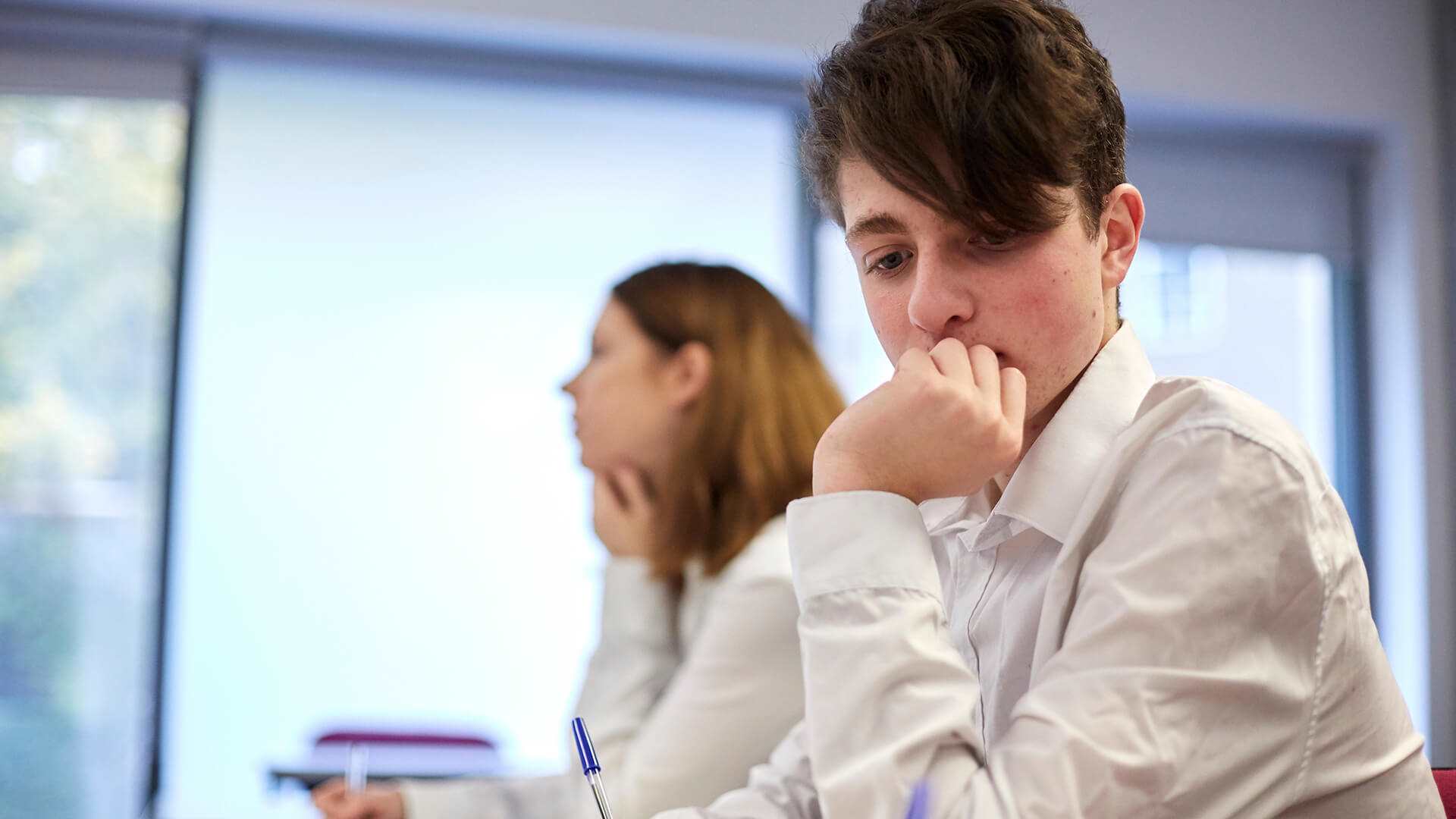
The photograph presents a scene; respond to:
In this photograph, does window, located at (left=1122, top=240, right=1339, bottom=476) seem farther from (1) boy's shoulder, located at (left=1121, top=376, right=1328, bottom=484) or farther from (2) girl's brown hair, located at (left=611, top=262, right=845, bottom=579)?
(1) boy's shoulder, located at (left=1121, top=376, right=1328, bottom=484)

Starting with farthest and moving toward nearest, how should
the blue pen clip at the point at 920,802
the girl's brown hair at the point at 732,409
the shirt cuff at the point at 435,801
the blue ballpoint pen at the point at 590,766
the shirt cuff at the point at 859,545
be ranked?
the girl's brown hair at the point at 732,409
the shirt cuff at the point at 435,801
the blue ballpoint pen at the point at 590,766
the shirt cuff at the point at 859,545
the blue pen clip at the point at 920,802

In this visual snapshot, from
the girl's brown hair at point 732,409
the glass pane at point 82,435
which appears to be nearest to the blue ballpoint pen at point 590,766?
the girl's brown hair at point 732,409

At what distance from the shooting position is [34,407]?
336 cm

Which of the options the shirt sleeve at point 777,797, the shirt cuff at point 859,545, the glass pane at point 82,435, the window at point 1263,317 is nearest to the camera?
the shirt cuff at point 859,545

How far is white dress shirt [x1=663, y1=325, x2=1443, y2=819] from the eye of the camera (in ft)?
2.51

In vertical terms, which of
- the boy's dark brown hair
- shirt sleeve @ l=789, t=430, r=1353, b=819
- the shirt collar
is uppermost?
Answer: the boy's dark brown hair

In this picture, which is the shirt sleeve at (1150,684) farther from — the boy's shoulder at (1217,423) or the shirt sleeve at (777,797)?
the shirt sleeve at (777,797)

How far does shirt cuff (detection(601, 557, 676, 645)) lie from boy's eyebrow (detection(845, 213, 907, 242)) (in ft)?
3.35

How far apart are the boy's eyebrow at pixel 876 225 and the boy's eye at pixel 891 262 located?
0.03m

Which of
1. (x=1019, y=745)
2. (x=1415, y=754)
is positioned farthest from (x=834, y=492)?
(x=1415, y=754)

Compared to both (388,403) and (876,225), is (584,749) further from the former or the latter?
(388,403)

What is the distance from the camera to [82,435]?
340 centimetres

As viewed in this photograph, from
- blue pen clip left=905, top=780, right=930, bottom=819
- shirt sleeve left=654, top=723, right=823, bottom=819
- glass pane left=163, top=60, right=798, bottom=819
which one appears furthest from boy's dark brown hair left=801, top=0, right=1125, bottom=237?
glass pane left=163, top=60, right=798, bottom=819

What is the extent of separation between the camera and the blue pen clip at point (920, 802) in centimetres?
74
